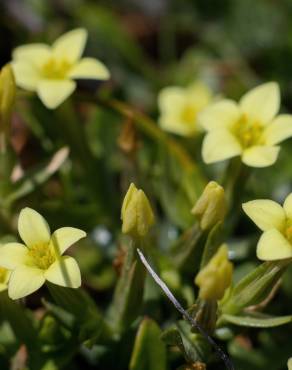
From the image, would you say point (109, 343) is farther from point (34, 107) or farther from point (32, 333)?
point (34, 107)

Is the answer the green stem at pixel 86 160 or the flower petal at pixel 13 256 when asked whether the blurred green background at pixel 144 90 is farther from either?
the flower petal at pixel 13 256

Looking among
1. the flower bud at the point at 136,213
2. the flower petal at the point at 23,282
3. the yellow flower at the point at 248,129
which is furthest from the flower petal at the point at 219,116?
the flower petal at the point at 23,282

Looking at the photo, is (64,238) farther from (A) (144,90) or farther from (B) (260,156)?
(A) (144,90)

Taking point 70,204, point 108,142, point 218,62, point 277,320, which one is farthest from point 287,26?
point 277,320

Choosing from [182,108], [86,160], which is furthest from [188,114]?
[86,160]

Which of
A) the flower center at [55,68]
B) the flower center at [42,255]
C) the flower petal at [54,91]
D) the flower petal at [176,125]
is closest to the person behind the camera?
the flower center at [42,255]

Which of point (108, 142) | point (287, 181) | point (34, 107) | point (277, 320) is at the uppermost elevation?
point (34, 107)

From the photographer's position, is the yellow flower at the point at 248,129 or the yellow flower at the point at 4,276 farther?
the yellow flower at the point at 248,129
